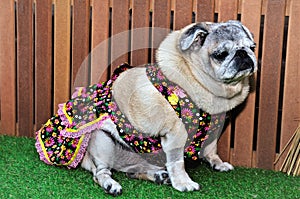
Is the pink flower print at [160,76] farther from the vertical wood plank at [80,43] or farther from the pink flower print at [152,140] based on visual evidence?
the vertical wood plank at [80,43]

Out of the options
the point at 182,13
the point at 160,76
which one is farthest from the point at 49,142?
the point at 182,13

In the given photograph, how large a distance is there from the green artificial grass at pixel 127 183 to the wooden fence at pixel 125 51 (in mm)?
246

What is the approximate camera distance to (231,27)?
10.2 ft

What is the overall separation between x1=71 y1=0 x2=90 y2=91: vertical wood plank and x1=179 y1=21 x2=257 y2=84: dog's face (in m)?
0.92

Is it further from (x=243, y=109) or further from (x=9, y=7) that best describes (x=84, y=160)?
(x=9, y=7)

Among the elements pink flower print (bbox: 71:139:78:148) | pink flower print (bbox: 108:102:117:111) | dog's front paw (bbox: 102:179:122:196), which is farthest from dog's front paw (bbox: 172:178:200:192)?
pink flower print (bbox: 71:139:78:148)

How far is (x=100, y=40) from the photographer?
3812 mm

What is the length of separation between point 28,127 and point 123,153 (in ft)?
3.28

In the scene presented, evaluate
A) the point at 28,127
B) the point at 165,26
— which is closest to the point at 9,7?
the point at 28,127

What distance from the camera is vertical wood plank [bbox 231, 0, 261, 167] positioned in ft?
11.3

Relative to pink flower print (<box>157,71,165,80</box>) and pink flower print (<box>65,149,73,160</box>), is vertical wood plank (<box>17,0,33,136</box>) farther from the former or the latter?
pink flower print (<box>157,71,165,80</box>)

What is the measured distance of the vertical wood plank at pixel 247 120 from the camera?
3.46m

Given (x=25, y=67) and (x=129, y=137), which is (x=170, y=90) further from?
(x=25, y=67)

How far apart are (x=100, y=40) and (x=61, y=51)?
304 mm
